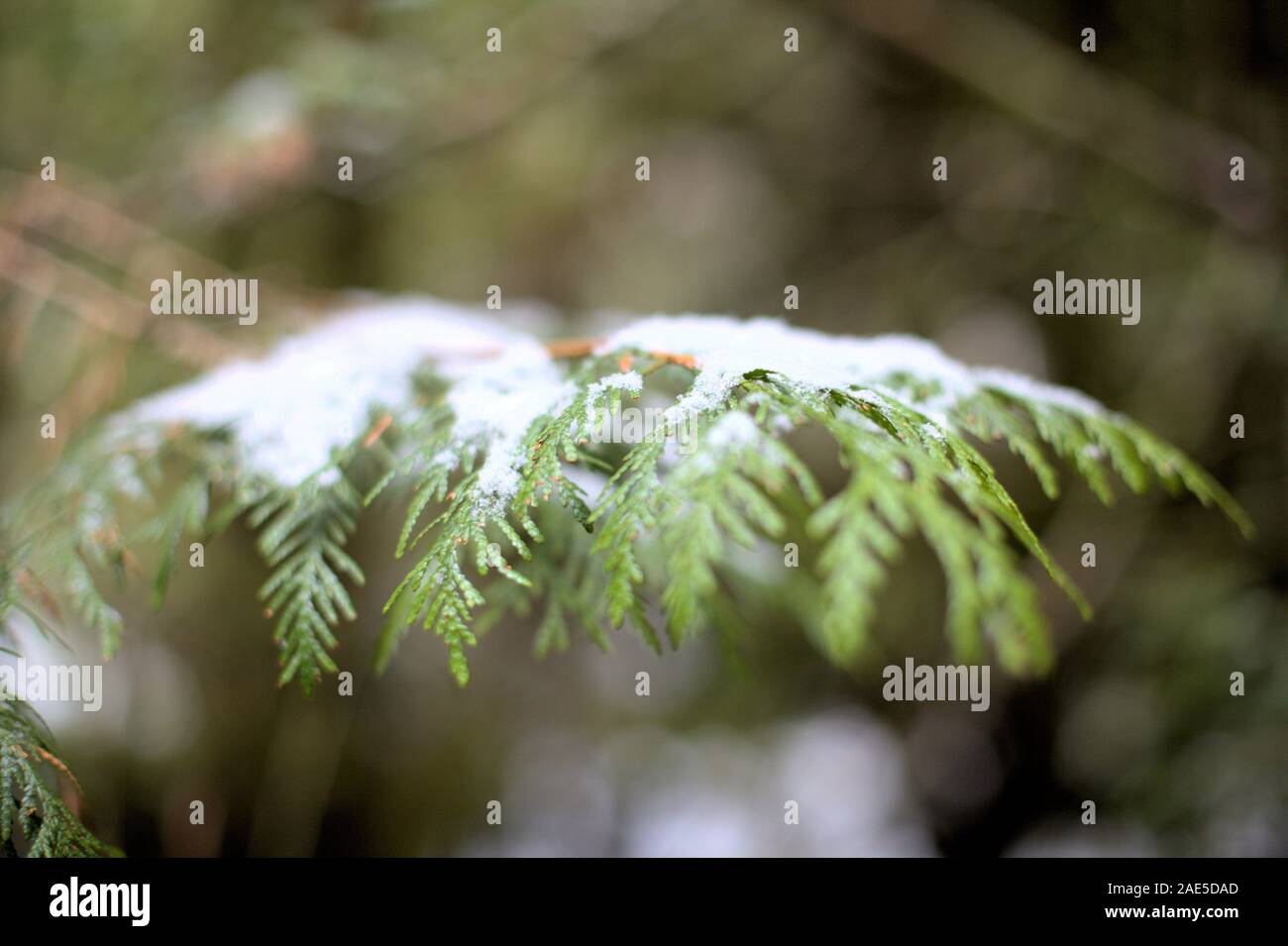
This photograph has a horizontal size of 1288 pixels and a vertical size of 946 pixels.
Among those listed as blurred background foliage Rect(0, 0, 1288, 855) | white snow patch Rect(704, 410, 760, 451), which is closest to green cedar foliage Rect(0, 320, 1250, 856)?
white snow patch Rect(704, 410, 760, 451)

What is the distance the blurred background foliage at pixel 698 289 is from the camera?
95.8 inches

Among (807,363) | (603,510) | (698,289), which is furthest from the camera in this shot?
(698,289)

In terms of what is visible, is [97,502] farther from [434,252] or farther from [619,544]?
[434,252]

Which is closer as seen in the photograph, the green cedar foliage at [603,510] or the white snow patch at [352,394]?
the green cedar foliage at [603,510]

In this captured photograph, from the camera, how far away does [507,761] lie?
12.8 feet

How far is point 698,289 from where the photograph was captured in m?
3.93

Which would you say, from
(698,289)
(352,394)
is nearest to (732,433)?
(352,394)

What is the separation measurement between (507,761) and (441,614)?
3.39m

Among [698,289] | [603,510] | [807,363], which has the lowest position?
[603,510]

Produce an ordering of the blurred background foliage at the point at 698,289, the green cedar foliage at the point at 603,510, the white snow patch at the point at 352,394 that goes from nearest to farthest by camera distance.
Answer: the green cedar foliage at the point at 603,510
the white snow patch at the point at 352,394
the blurred background foliage at the point at 698,289

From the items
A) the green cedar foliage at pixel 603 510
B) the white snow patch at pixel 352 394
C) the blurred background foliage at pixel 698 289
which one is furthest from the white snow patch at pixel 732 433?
the blurred background foliage at pixel 698 289

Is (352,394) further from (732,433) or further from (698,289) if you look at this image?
(698,289)

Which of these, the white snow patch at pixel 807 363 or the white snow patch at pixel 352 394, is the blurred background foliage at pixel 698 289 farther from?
the white snow patch at pixel 807 363
